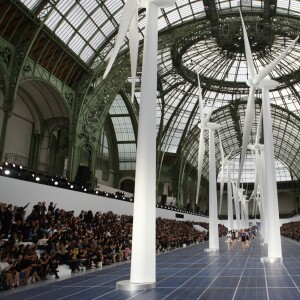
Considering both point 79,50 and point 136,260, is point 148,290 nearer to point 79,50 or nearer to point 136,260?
point 136,260

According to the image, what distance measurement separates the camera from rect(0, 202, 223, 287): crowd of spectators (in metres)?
14.7

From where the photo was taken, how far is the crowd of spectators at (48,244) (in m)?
14.7

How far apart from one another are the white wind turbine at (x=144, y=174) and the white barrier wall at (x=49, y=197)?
13464 millimetres

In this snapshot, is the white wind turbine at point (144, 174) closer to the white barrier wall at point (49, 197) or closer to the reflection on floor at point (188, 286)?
the reflection on floor at point (188, 286)

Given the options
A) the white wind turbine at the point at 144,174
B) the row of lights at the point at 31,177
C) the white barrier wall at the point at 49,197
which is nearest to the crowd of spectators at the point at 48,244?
the white barrier wall at the point at 49,197

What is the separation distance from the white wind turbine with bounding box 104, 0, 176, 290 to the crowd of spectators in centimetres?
433

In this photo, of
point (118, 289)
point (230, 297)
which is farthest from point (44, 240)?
point (230, 297)

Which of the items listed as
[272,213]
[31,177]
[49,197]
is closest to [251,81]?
[272,213]

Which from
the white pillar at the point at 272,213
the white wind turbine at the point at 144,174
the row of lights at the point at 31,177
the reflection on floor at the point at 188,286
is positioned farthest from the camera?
the row of lights at the point at 31,177

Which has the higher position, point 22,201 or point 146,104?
point 146,104

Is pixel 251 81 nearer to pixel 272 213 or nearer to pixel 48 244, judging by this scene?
pixel 272 213

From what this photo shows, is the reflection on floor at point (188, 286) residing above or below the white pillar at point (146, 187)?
below

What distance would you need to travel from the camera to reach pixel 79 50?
40938 millimetres

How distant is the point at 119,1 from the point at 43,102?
50.5 feet
